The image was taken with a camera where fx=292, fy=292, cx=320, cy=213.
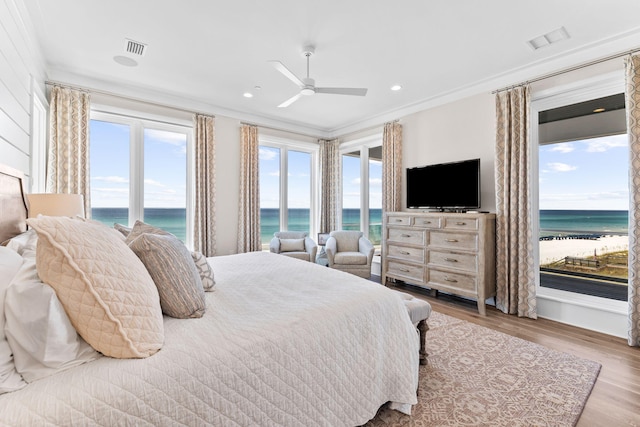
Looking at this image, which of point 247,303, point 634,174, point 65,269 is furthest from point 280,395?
point 634,174

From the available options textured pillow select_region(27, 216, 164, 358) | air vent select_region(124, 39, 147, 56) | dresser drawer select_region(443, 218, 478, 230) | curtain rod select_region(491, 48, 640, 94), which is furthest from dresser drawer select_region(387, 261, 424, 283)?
air vent select_region(124, 39, 147, 56)

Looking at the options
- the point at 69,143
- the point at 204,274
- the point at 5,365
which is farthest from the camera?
the point at 69,143

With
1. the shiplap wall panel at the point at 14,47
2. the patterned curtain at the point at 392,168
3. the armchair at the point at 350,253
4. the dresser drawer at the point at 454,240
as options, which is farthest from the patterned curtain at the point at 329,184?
the shiplap wall panel at the point at 14,47

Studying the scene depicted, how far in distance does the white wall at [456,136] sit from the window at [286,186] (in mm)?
2068

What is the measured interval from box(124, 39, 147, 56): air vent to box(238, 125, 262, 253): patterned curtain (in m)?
1.95

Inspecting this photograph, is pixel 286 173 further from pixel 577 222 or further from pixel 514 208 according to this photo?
pixel 577 222

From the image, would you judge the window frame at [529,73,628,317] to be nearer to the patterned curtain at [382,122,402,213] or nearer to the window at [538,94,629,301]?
the window at [538,94,629,301]

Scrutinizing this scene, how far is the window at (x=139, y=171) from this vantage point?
3908mm

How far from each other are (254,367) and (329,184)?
16.4ft

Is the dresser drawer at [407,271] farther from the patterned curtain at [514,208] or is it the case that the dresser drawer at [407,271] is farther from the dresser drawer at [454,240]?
the patterned curtain at [514,208]

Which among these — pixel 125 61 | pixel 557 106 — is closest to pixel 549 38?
pixel 557 106

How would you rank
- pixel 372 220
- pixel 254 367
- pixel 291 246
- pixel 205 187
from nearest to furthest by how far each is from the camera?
pixel 254 367
pixel 205 187
pixel 291 246
pixel 372 220

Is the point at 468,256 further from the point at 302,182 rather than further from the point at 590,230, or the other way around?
the point at 302,182

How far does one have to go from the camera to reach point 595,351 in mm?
2457
